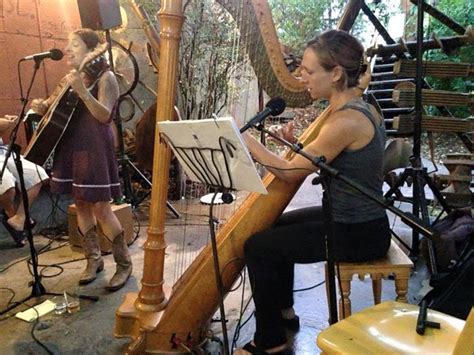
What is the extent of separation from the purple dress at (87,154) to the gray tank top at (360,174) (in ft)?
4.23

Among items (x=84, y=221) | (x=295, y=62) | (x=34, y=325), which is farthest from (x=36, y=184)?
(x=295, y=62)

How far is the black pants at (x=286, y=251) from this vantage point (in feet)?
5.25

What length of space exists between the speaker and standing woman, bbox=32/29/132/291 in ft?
3.48

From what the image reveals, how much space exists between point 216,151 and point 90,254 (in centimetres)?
171

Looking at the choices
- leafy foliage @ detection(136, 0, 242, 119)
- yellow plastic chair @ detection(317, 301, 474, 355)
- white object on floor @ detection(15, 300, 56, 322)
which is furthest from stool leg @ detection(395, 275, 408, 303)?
leafy foliage @ detection(136, 0, 242, 119)

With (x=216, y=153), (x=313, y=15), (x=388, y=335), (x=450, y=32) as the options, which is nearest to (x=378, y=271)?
(x=388, y=335)

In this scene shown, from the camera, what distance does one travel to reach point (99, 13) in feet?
10.4

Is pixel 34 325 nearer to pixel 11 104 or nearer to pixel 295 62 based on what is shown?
pixel 295 62

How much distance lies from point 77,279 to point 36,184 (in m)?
0.97

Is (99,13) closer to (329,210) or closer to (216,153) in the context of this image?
(216,153)

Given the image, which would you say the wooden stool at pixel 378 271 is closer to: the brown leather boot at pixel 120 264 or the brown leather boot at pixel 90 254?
the brown leather boot at pixel 120 264

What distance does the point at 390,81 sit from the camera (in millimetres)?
3398

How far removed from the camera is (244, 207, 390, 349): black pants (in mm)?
1600

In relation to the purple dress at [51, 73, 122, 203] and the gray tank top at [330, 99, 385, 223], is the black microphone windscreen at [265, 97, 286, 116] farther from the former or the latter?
the purple dress at [51, 73, 122, 203]
